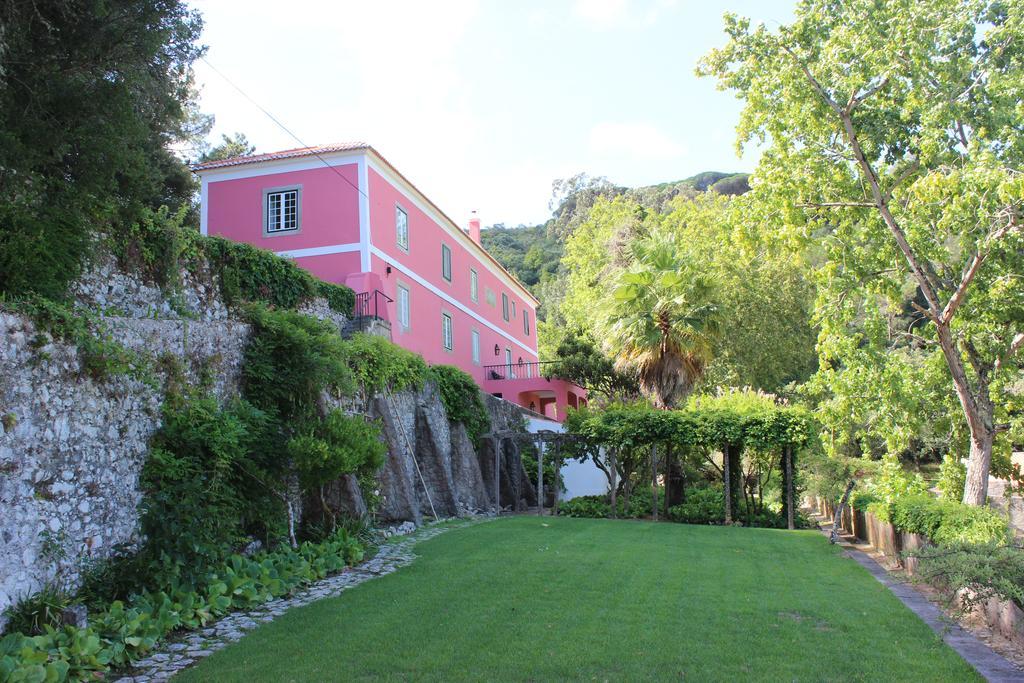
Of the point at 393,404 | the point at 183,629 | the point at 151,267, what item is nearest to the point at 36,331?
the point at 183,629

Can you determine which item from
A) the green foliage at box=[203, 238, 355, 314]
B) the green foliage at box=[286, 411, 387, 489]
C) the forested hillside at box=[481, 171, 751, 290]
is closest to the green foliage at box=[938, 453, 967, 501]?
the green foliage at box=[286, 411, 387, 489]

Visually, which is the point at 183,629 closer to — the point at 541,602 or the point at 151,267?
the point at 541,602

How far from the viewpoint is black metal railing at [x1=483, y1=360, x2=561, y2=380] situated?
29922 mm

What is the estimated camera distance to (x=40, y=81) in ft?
24.6

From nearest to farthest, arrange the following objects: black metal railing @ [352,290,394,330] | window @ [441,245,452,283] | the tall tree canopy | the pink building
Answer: the tall tree canopy
black metal railing @ [352,290,394,330]
the pink building
window @ [441,245,452,283]

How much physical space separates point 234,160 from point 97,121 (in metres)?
13.9

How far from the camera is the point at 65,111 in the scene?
7.56m

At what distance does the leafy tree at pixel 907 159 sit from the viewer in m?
10.8

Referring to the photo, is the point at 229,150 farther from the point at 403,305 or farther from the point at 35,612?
the point at 35,612

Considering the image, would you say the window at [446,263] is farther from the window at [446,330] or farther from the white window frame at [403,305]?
the white window frame at [403,305]

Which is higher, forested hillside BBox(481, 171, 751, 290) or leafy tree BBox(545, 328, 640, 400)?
forested hillside BBox(481, 171, 751, 290)

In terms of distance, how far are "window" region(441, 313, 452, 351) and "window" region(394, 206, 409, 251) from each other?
363cm

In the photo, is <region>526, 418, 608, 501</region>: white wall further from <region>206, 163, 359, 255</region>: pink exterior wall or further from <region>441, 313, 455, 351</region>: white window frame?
<region>206, 163, 359, 255</region>: pink exterior wall

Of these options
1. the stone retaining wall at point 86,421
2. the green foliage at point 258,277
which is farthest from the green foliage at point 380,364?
the stone retaining wall at point 86,421
